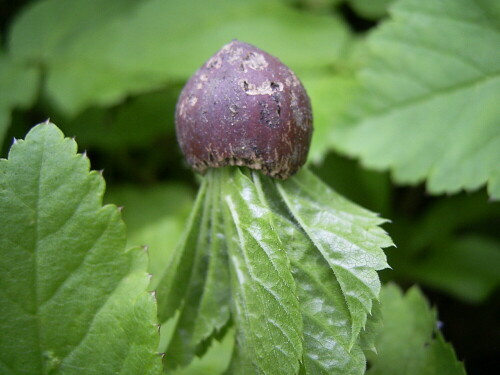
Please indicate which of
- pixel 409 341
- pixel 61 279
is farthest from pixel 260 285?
pixel 409 341

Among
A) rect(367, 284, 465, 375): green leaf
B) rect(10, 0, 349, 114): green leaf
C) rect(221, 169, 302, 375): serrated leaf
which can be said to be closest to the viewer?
rect(221, 169, 302, 375): serrated leaf

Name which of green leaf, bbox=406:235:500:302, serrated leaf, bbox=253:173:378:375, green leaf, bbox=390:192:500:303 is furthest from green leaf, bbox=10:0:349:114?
serrated leaf, bbox=253:173:378:375

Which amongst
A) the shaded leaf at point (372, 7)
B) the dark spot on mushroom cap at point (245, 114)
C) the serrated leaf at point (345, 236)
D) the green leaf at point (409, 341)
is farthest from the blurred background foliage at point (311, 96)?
the dark spot on mushroom cap at point (245, 114)

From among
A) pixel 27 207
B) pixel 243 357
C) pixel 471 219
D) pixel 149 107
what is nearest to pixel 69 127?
pixel 149 107

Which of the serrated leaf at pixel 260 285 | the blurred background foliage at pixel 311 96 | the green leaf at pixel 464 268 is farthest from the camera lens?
the green leaf at pixel 464 268

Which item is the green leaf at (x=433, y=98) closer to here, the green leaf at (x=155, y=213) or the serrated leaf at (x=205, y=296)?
the green leaf at (x=155, y=213)

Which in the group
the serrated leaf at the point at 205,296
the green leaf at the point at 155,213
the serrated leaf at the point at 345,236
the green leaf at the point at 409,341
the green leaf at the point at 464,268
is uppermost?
the serrated leaf at the point at 345,236

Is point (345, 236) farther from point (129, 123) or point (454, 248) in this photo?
point (129, 123)

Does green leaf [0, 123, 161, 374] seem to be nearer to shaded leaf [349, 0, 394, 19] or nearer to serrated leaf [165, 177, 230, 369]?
serrated leaf [165, 177, 230, 369]
